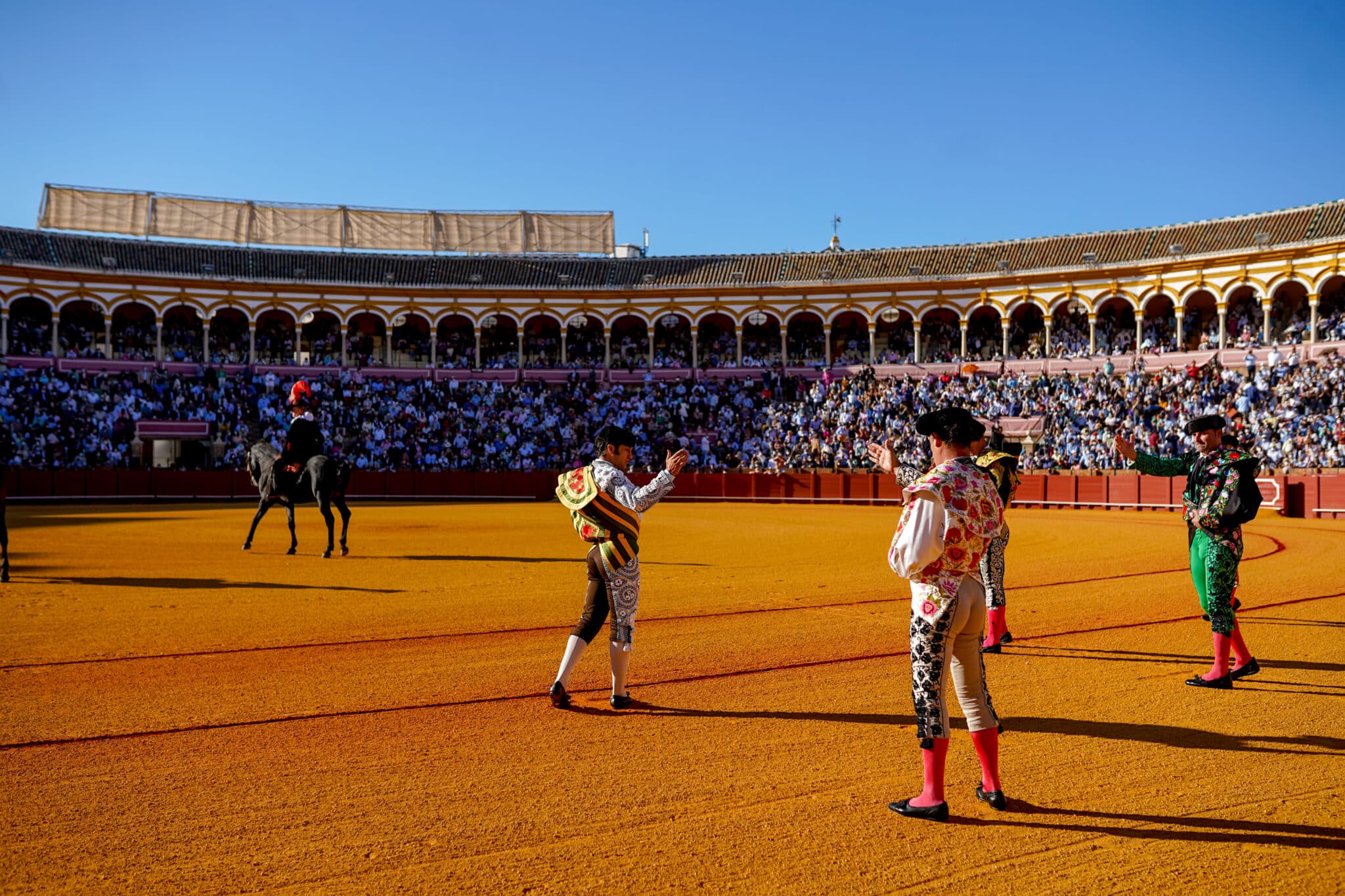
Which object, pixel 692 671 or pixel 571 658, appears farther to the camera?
pixel 692 671

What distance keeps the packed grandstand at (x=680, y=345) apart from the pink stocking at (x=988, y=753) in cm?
2640

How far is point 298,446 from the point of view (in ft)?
45.0

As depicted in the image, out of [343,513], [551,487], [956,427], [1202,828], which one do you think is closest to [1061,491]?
[551,487]

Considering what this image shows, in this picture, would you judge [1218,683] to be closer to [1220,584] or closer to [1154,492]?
[1220,584]

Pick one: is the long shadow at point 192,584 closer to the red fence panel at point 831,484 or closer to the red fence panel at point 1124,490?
the red fence panel at point 831,484

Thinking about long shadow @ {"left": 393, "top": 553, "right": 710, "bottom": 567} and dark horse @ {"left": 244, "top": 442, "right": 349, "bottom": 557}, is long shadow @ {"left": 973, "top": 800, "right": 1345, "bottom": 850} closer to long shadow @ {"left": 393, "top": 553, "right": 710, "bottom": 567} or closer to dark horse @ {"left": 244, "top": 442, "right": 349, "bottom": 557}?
long shadow @ {"left": 393, "top": 553, "right": 710, "bottom": 567}

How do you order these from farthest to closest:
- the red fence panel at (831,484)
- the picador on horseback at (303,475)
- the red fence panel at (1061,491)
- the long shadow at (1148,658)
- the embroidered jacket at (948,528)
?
the red fence panel at (831,484) < the red fence panel at (1061,491) < the picador on horseback at (303,475) < the long shadow at (1148,658) < the embroidered jacket at (948,528)

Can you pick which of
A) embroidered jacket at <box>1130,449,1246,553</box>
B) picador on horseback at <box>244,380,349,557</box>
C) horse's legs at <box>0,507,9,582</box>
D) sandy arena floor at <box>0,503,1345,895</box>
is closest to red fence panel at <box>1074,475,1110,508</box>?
sandy arena floor at <box>0,503,1345,895</box>

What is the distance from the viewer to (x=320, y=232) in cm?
4794

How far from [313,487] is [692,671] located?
29.1 ft

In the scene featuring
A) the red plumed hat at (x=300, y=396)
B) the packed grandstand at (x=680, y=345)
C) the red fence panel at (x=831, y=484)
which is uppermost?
the packed grandstand at (x=680, y=345)

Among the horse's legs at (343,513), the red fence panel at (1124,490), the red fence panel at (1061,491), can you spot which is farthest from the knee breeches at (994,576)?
the red fence panel at (1061,491)

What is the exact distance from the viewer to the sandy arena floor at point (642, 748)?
3.56m

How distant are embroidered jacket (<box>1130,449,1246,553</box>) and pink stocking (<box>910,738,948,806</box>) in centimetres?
286
